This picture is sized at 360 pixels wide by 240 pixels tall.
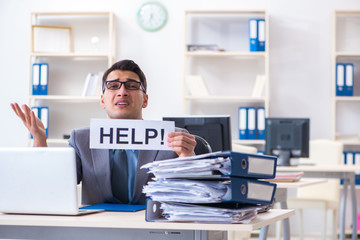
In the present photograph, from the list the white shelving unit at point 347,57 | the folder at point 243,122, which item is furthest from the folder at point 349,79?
the folder at point 243,122

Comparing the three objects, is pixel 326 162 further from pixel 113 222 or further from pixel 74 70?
pixel 113 222

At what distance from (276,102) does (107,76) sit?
375 cm

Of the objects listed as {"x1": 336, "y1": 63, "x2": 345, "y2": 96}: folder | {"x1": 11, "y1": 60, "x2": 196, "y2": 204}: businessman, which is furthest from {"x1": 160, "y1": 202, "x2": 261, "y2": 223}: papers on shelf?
{"x1": 336, "y1": 63, "x2": 345, "y2": 96}: folder

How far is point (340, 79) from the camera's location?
5391 millimetres

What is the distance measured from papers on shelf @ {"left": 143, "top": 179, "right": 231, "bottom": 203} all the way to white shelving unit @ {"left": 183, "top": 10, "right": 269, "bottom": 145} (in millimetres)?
4186

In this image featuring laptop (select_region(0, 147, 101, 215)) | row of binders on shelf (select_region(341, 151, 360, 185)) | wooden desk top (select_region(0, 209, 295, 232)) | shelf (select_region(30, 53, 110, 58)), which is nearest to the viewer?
wooden desk top (select_region(0, 209, 295, 232))

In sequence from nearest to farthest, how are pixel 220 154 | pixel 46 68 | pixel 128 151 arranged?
pixel 220 154 < pixel 128 151 < pixel 46 68

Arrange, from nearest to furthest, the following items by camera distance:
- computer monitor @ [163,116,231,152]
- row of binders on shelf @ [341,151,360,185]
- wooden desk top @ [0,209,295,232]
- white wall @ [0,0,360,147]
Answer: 1. wooden desk top @ [0,209,295,232]
2. computer monitor @ [163,116,231,152]
3. row of binders on shelf @ [341,151,360,185]
4. white wall @ [0,0,360,147]

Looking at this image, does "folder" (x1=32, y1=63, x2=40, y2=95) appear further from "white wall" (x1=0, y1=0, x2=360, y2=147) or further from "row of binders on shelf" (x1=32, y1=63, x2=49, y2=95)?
"white wall" (x1=0, y1=0, x2=360, y2=147)

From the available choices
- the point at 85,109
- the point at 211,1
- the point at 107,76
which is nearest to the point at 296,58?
the point at 211,1

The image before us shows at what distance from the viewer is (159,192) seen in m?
1.47

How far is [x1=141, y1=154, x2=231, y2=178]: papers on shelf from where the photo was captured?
141cm

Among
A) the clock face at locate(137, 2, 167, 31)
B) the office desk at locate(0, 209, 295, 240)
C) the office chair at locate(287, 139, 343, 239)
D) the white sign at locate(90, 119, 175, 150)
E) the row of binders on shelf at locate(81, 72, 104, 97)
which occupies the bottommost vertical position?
the office chair at locate(287, 139, 343, 239)

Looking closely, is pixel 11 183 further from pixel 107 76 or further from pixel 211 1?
pixel 211 1
